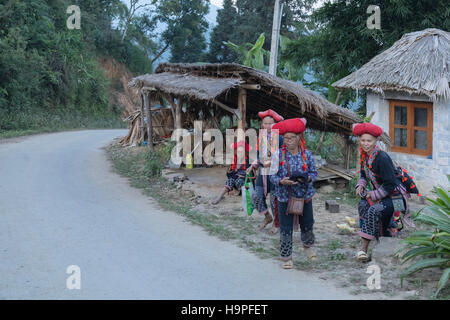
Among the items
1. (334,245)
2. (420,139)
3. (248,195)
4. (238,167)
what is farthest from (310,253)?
(420,139)

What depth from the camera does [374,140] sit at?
19.2ft

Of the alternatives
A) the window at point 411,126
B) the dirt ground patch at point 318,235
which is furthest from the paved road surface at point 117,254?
the window at point 411,126

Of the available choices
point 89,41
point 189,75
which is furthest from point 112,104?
point 189,75

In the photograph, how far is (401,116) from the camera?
11586 mm

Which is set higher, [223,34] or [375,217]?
[223,34]

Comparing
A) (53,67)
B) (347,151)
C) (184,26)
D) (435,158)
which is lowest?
(435,158)

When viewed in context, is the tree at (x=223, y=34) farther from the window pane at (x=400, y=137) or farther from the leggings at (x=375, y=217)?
the leggings at (x=375, y=217)

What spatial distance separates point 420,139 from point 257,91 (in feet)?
12.2

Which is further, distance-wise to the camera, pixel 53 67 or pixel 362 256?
pixel 53 67

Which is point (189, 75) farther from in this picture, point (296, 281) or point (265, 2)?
point (265, 2)

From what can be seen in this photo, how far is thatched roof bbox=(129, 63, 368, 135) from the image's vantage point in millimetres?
10008

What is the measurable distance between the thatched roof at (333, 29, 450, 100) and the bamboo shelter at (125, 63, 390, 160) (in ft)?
3.06

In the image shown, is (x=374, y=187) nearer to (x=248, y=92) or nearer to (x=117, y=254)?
(x=117, y=254)

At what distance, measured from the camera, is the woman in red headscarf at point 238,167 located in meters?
8.64
